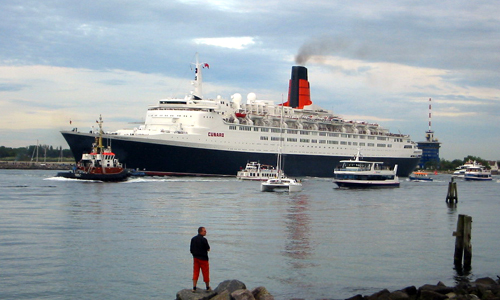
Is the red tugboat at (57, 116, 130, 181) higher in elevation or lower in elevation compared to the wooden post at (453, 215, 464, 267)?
higher

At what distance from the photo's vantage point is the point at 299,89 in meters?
89.2

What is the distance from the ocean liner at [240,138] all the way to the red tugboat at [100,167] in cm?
362

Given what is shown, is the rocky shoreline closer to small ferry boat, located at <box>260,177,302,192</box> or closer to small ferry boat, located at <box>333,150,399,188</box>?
small ferry boat, located at <box>260,177,302,192</box>

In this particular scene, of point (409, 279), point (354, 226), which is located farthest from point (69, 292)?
point (354, 226)

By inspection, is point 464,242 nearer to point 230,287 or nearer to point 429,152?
point 230,287

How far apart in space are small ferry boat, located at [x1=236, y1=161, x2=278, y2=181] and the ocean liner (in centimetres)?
181

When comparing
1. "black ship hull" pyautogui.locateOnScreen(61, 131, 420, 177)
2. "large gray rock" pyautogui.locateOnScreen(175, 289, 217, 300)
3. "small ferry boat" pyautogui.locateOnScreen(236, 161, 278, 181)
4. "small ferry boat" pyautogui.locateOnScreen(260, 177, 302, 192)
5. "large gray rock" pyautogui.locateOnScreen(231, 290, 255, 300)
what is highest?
"black ship hull" pyautogui.locateOnScreen(61, 131, 420, 177)

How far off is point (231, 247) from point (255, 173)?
155 ft

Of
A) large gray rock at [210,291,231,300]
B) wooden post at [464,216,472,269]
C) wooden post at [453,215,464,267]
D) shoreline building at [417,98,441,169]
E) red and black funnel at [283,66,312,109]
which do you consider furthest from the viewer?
shoreline building at [417,98,441,169]

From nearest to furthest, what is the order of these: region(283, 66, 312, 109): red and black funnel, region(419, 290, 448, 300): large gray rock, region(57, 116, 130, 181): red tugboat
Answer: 1. region(419, 290, 448, 300): large gray rock
2. region(57, 116, 130, 181): red tugboat
3. region(283, 66, 312, 109): red and black funnel

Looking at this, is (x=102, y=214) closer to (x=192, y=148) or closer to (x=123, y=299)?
(x=123, y=299)

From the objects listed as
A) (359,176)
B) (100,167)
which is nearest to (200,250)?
(359,176)

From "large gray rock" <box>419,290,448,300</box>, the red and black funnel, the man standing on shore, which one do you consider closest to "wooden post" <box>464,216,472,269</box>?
"large gray rock" <box>419,290,448,300</box>

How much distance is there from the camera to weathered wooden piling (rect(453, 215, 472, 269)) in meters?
18.2
